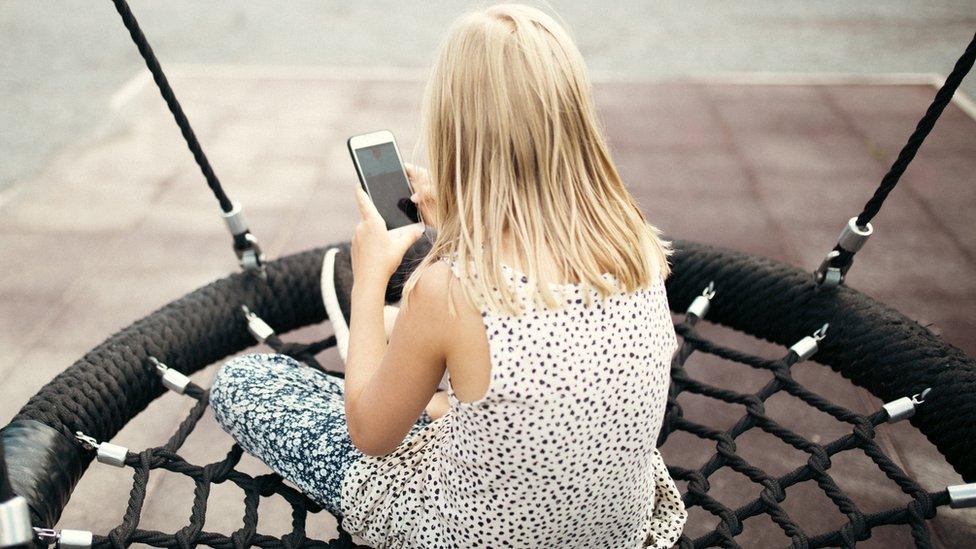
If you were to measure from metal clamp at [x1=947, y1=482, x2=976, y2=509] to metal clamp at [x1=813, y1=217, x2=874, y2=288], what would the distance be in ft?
0.99

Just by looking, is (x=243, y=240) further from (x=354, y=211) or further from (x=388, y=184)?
(x=354, y=211)

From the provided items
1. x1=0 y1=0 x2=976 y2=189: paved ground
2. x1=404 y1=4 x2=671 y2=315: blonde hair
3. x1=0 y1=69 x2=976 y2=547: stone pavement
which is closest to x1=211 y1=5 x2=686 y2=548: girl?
x1=404 y1=4 x2=671 y2=315: blonde hair

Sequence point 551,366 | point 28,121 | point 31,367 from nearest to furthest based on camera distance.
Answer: point 551,366 < point 31,367 < point 28,121

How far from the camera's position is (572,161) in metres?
0.75

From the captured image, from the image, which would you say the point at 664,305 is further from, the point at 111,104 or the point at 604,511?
the point at 111,104

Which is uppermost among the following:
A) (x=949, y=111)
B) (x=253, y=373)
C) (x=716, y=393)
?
(x=253, y=373)

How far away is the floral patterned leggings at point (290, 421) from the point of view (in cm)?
93

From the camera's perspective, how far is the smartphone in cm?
104

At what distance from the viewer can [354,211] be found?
2344mm

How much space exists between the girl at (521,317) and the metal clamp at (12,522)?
0.29 m

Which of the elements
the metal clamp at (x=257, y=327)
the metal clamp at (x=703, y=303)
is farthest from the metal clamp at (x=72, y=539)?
the metal clamp at (x=703, y=303)

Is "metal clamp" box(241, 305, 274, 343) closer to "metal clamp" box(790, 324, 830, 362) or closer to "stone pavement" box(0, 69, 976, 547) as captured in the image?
"stone pavement" box(0, 69, 976, 547)

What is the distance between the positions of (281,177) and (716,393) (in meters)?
1.70

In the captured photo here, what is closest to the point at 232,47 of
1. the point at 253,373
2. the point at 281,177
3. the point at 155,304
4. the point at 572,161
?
the point at 281,177
